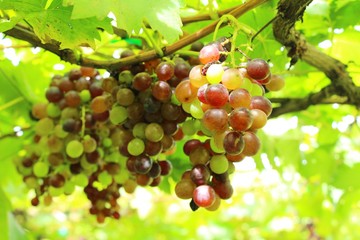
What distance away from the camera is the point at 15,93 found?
149cm

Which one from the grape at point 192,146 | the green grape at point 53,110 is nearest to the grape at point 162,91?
the grape at point 192,146

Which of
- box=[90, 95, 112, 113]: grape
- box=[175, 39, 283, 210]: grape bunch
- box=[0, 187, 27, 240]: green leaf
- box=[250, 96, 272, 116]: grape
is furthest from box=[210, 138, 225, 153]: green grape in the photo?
box=[0, 187, 27, 240]: green leaf

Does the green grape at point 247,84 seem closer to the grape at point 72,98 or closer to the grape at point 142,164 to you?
the grape at point 142,164

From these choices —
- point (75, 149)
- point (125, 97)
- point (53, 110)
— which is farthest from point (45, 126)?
point (125, 97)

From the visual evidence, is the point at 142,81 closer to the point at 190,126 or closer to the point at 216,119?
the point at 190,126

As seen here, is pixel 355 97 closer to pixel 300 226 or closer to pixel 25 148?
pixel 25 148

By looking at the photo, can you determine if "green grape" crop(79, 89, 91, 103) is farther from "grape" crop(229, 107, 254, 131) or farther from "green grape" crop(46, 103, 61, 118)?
"grape" crop(229, 107, 254, 131)

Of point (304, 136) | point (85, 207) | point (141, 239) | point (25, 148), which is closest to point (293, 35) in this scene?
point (25, 148)

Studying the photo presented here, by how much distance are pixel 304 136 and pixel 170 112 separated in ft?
3.69

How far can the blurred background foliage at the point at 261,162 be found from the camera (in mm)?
1305

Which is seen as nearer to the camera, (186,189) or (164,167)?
(186,189)

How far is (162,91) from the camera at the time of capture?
0.98 metres

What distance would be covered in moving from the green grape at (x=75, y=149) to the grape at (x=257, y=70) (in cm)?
55

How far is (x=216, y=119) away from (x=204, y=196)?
15 cm
